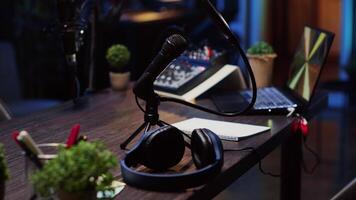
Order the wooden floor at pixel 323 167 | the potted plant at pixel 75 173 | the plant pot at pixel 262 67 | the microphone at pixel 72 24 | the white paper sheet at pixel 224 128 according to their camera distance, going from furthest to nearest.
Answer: the wooden floor at pixel 323 167, the plant pot at pixel 262 67, the microphone at pixel 72 24, the white paper sheet at pixel 224 128, the potted plant at pixel 75 173

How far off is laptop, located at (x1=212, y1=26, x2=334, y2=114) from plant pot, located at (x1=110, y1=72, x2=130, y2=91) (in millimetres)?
412

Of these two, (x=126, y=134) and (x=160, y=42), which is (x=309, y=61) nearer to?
(x=160, y=42)

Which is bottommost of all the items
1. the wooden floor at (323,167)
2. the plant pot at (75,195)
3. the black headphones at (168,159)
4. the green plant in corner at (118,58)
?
the wooden floor at (323,167)

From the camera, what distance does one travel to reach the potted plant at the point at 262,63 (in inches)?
88.1

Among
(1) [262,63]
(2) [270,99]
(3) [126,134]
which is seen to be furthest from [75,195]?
(1) [262,63]

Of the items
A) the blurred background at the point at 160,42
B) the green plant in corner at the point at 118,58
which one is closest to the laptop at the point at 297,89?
the blurred background at the point at 160,42

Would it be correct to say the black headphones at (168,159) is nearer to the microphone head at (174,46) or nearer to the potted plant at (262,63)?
the microphone head at (174,46)

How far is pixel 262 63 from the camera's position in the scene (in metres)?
2.24

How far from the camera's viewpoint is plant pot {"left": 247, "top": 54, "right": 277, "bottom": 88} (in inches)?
88.0

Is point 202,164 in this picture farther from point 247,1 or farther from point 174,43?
point 247,1

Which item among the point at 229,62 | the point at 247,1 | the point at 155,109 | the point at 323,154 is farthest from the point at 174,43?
the point at 247,1

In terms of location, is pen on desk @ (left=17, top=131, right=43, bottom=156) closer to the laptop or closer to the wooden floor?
the laptop

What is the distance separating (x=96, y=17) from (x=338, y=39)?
567cm

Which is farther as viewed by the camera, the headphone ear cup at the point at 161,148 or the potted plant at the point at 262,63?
the potted plant at the point at 262,63
